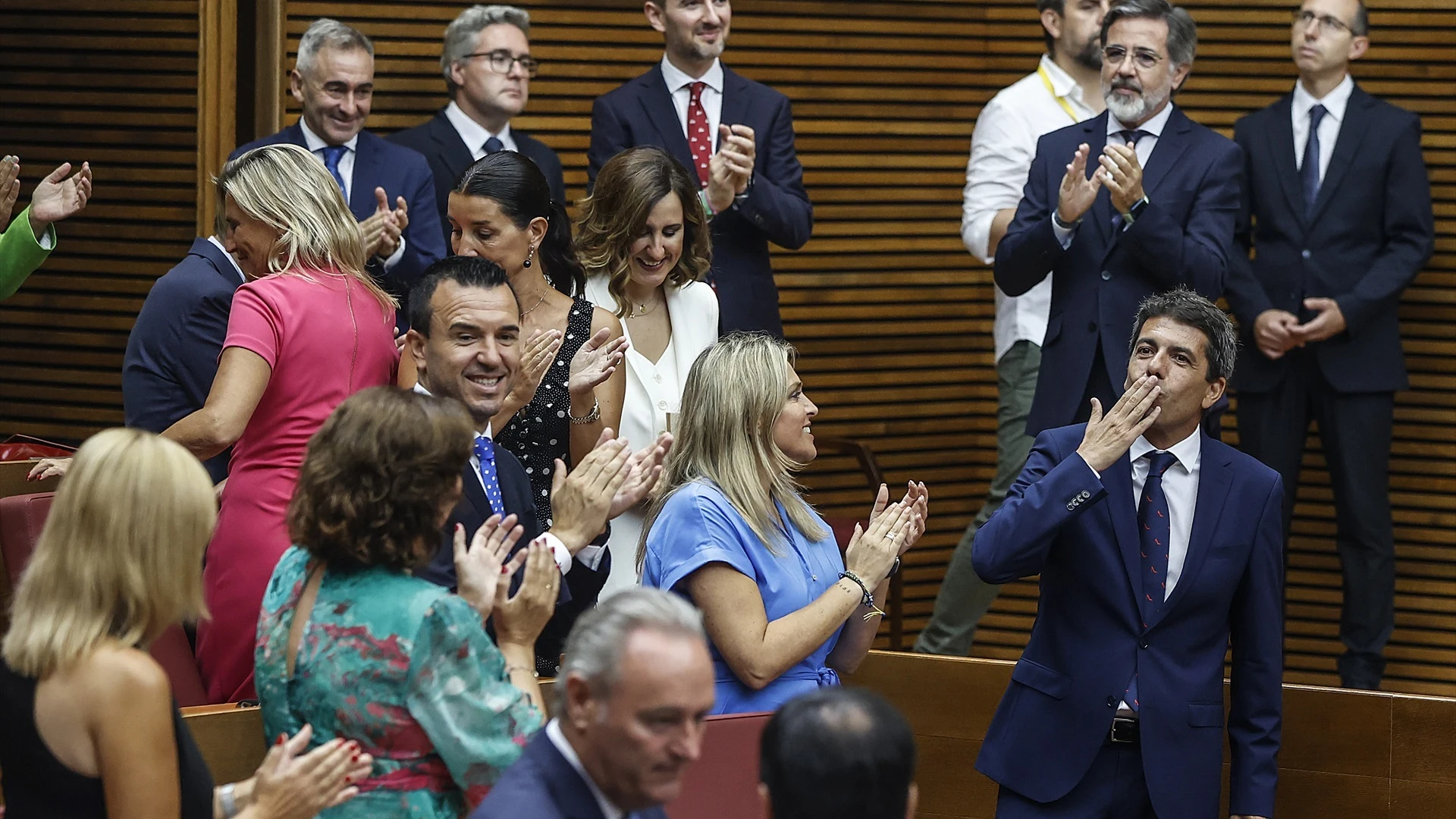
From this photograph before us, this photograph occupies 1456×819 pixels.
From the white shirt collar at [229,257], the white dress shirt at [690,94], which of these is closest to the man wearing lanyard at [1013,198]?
the white dress shirt at [690,94]

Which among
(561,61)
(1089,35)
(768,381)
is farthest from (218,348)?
(1089,35)

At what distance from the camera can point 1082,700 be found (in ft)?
11.5

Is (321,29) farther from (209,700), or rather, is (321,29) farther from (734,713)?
(734,713)

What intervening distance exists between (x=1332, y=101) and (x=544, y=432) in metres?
3.35

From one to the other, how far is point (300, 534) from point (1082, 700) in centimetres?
181

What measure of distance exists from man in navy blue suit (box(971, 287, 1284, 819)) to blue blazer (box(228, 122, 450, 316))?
2.33 m

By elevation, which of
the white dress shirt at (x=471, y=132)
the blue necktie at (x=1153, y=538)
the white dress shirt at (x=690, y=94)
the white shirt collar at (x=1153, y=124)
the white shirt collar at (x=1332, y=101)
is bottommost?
the blue necktie at (x=1153, y=538)

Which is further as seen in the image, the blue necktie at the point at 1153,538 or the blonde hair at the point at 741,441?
the blue necktie at the point at 1153,538

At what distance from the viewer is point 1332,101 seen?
18.9ft

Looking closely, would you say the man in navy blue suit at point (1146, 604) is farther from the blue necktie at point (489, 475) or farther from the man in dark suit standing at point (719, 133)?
the man in dark suit standing at point (719, 133)

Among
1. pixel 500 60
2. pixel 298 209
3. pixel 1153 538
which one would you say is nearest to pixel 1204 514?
pixel 1153 538

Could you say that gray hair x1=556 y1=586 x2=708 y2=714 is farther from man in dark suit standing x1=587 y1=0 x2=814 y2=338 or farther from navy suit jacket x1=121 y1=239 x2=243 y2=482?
man in dark suit standing x1=587 y1=0 x2=814 y2=338

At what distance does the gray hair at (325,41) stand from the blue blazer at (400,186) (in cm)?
24

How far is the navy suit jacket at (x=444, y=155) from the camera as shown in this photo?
555cm
